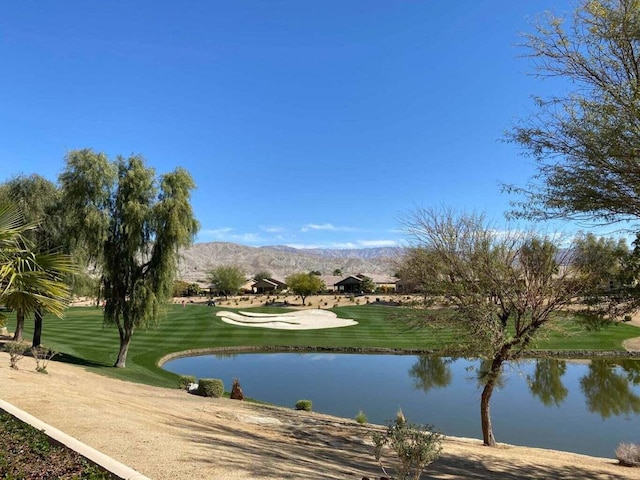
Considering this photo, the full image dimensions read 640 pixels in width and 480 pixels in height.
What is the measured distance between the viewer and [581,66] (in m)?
7.62

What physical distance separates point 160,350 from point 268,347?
28.4 ft

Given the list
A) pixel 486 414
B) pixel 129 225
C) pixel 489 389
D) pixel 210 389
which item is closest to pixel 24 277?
pixel 210 389

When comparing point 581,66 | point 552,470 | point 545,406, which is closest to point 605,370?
point 545,406

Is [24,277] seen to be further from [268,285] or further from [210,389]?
[268,285]

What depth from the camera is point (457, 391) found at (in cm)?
2483

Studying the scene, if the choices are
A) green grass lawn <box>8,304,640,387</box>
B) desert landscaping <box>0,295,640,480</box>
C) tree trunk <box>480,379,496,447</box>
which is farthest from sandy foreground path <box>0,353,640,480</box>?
green grass lawn <box>8,304,640,387</box>

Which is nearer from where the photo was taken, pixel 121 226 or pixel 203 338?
pixel 121 226

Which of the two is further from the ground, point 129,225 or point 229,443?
point 129,225

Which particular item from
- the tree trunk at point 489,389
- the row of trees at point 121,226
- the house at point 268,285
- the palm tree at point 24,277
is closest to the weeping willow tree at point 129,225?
the row of trees at point 121,226

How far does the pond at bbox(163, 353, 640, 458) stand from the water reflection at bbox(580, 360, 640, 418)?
4cm

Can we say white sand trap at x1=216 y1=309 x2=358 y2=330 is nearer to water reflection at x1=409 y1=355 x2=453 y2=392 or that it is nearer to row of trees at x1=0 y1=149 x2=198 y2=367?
Answer: water reflection at x1=409 y1=355 x2=453 y2=392

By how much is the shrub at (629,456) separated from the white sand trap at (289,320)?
34.9 meters

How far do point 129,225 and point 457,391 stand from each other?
749 inches

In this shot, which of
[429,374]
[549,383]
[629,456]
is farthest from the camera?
[429,374]
